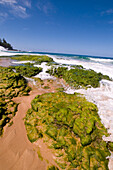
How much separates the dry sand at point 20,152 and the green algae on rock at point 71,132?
0.17 meters

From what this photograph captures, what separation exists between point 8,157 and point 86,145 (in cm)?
212

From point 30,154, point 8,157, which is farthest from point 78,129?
point 8,157

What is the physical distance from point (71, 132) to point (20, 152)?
5.05 feet

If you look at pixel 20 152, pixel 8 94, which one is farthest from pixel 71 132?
pixel 8 94

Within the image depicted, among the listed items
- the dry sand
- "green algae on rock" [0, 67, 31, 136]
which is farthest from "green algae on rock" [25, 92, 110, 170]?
"green algae on rock" [0, 67, 31, 136]

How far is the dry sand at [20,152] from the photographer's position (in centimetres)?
203

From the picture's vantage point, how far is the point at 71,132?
8.71ft

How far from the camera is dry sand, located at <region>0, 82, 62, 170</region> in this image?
2031mm

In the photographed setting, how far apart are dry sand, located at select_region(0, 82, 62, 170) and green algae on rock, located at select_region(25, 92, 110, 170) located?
0.17 metres

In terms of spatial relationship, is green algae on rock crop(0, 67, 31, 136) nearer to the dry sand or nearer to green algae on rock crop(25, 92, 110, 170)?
the dry sand

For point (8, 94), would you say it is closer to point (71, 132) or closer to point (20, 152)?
point (20, 152)

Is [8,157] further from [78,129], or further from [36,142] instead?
[78,129]

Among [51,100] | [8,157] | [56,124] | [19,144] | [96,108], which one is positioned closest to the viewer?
[8,157]

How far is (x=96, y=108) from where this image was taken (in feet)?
11.6
